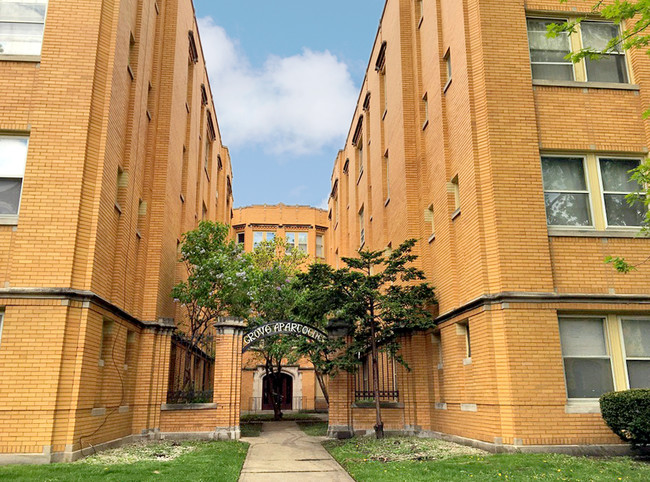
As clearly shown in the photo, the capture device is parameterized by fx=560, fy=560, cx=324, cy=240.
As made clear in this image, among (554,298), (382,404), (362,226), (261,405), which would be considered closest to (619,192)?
(554,298)

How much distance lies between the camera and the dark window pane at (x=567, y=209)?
12.6 meters

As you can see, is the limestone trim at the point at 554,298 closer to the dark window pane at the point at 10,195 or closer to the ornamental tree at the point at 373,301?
the ornamental tree at the point at 373,301

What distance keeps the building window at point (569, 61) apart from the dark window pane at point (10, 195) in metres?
12.2

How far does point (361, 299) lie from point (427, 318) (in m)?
1.85

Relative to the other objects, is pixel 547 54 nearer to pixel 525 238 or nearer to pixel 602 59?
pixel 602 59

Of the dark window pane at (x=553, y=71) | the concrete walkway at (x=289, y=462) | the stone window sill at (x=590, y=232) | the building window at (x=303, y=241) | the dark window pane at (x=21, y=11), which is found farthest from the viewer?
the building window at (x=303, y=241)

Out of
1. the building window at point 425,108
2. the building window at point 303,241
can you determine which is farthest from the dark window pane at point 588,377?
the building window at point 303,241

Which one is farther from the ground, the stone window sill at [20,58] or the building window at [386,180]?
the building window at [386,180]

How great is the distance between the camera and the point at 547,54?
13.8 metres

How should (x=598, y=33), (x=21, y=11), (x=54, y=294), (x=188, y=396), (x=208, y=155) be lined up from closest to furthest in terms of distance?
(x=54, y=294)
(x=21, y=11)
(x=598, y=33)
(x=188, y=396)
(x=208, y=155)

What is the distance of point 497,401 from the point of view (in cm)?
1130

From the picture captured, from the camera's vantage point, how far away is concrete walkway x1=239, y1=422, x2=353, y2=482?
10.1 meters

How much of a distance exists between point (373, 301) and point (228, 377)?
191 inches

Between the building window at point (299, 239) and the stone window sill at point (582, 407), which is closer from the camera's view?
the stone window sill at point (582, 407)
